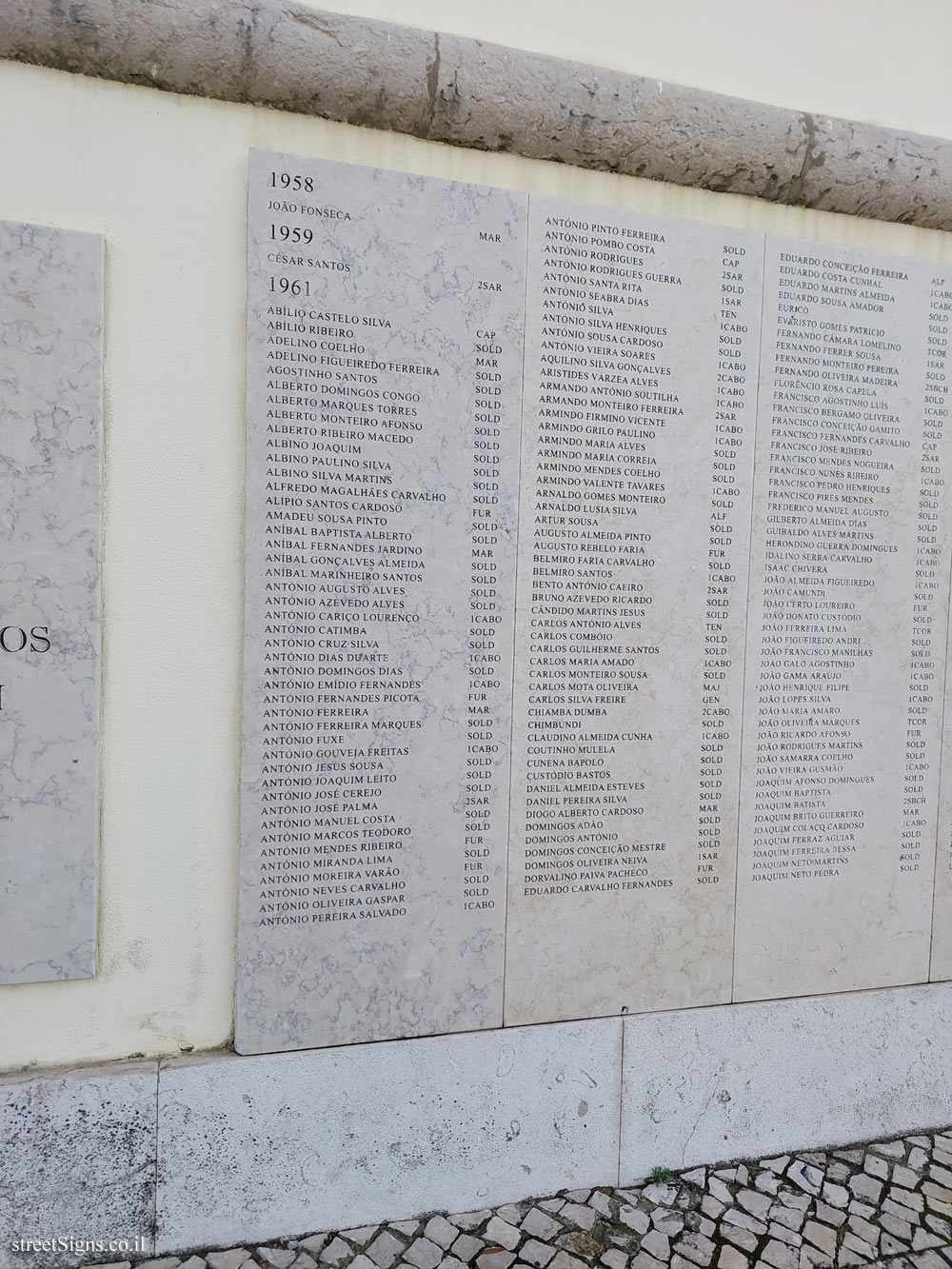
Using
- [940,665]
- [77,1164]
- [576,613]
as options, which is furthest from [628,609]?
[77,1164]

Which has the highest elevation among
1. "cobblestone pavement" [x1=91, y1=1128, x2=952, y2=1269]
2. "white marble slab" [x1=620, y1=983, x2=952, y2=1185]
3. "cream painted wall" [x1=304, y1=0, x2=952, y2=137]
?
"cream painted wall" [x1=304, y1=0, x2=952, y2=137]

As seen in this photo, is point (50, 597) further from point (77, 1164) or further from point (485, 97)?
point (485, 97)

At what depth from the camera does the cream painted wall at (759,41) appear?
8.98ft

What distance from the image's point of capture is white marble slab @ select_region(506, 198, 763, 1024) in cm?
284

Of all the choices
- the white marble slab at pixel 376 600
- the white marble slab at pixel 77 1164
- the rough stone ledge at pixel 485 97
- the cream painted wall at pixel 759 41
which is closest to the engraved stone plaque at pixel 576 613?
the white marble slab at pixel 376 600

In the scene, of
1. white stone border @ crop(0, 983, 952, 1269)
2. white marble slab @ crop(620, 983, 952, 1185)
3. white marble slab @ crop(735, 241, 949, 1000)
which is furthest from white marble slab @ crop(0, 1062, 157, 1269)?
white marble slab @ crop(735, 241, 949, 1000)

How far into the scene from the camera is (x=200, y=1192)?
2561 millimetres

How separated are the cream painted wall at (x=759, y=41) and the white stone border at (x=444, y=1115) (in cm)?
315

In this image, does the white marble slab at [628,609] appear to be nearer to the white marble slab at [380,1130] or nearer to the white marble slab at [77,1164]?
the white marble slab at [380,1130]

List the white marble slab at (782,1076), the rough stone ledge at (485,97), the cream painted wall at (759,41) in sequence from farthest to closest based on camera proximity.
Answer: the white marble slab at (782,1076) → the cream painted wall at (759,41) → the rough stone ledge at (485,97)

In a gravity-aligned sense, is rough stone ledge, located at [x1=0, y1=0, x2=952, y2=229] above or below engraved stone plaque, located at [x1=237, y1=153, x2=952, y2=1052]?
above

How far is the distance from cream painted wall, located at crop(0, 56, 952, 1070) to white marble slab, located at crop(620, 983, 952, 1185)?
146 cm

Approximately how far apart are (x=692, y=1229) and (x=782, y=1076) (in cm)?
63

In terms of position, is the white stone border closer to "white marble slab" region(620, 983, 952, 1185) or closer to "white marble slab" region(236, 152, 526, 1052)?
"white marble slab" region(620, 983, 952, 1185)
